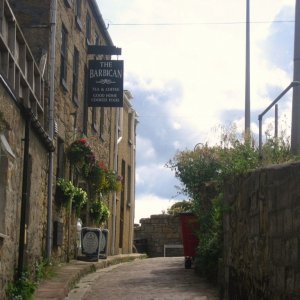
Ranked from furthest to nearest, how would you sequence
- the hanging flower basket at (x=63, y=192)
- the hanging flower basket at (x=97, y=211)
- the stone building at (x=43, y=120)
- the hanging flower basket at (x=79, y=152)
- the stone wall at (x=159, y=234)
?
1. the stone wall at (x=159, y=234)
2. the hanging flower basket at (x=97, y=211)
3. the hanging flower basket at (x=79, y=152)
4. the hanging flower basket at (x=63, y=192)
5. the stone building at (x=43, y=120)

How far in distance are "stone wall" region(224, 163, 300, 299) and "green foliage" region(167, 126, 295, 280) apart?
0.52m

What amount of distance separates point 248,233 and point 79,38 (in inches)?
439

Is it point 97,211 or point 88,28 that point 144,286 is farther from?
point 88,28

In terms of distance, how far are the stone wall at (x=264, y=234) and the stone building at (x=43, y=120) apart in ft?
9.80

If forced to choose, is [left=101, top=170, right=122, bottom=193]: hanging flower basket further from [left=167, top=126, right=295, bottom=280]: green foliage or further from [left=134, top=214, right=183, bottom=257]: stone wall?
[left=134, top=214, right=183, bottom=257]: stone wall

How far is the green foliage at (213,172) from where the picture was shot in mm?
10633

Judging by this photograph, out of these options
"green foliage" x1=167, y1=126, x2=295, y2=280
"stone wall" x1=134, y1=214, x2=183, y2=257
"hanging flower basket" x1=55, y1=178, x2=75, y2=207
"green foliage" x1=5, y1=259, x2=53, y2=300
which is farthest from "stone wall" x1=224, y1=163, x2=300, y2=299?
"stone wall" x1=134, y1=214, x2=183, y2=257

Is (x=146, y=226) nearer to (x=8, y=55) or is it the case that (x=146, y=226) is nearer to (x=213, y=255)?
(x=213, y=255)

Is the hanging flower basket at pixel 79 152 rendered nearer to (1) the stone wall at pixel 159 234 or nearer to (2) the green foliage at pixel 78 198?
(2) the green foliage at pixel 78 198

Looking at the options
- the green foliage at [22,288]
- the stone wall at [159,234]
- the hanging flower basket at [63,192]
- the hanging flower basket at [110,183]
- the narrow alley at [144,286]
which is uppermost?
the hanging flower basket at [110,183]

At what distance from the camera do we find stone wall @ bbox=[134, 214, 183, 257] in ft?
109

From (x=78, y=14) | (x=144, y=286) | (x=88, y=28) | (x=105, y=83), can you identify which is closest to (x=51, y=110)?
(x=144, y=286)

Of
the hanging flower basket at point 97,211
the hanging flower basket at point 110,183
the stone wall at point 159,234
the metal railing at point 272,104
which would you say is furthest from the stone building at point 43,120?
the stone wall at point 159,234

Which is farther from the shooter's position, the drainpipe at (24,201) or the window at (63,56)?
the window at (63,56)
